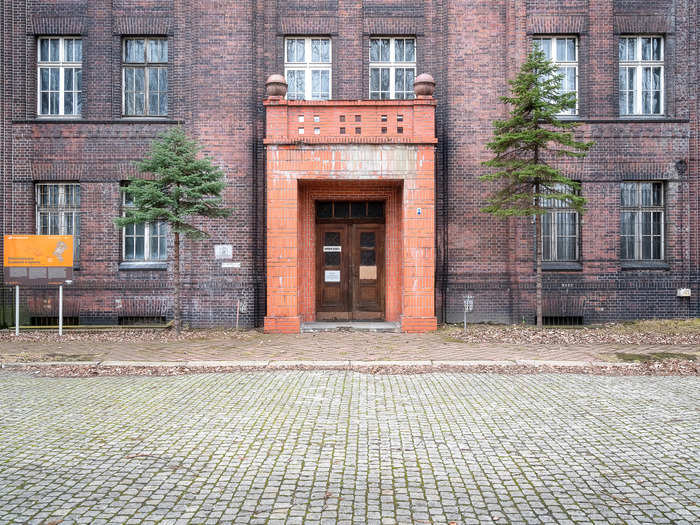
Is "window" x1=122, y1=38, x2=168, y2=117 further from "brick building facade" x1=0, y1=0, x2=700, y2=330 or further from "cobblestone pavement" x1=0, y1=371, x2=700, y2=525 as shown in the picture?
"cobblestone pavement" x1=0, y1=371, x2=700, y2=525

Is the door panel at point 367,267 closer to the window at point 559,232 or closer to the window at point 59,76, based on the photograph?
the window at point 559,232

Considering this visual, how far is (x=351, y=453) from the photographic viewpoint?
4.59 metres

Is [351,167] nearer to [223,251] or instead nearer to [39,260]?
[223,251]

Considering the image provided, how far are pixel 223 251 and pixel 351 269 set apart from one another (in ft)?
11.4

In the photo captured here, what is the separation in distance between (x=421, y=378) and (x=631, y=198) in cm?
1004

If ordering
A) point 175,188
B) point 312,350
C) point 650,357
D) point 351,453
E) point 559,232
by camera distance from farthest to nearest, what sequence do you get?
1. point 559,232
2. point 175,188
3. point 312,350
4. point 650,357
5. point 351,453

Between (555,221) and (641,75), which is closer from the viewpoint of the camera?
(555,221)

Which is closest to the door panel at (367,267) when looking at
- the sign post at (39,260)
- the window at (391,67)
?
the window at (391,67)

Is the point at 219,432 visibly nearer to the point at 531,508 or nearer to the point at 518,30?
the point at 531,508

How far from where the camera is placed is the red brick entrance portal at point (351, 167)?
12.4 meters

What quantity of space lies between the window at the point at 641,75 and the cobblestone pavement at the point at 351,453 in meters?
10.2

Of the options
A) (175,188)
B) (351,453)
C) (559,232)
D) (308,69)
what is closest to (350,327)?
(175,188)

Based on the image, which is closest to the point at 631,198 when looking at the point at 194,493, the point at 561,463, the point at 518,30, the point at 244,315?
the point at 518,30

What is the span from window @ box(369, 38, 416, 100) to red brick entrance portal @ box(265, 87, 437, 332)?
2.16m
